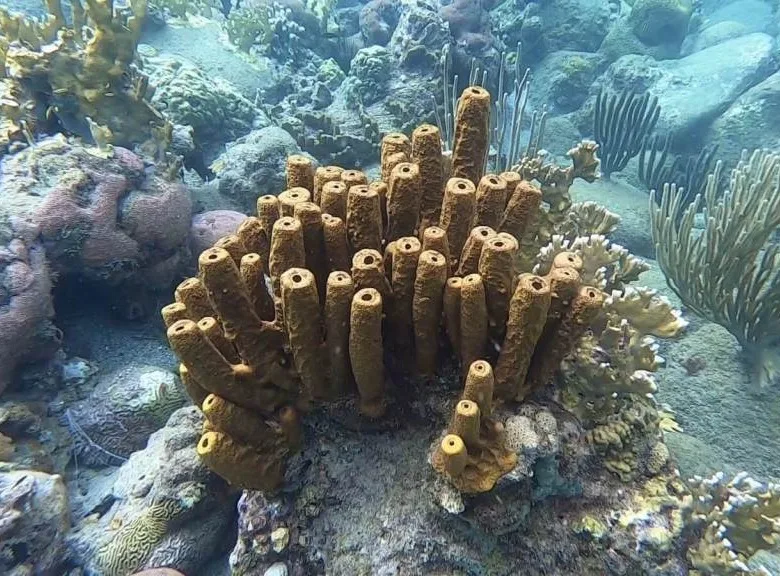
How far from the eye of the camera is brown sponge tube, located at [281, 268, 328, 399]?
1.61m

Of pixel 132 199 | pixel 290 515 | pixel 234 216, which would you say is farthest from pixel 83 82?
pixel 290 515

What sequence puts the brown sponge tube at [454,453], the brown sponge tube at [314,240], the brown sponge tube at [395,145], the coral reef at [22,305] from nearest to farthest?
the brown sponge tube at [454,453], the brown sponge tube at [314,240], the brown sponge tube at [395,145], the coral reef at [22,305]

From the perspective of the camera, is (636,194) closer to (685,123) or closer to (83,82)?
(685,123)

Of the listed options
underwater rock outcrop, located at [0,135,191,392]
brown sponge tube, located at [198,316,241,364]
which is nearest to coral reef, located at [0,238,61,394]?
underwater rock outcrop, located at [0,135,191,392]

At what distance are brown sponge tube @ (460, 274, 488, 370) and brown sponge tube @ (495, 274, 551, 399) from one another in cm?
9

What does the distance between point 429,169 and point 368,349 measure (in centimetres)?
85

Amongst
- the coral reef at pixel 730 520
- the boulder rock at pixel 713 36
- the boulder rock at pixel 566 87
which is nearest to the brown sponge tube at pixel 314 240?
the coral reef at pixel 730 520

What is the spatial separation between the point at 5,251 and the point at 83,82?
187 centimetres

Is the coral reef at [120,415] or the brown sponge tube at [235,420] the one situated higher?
the brown sponge tube at [235,420]

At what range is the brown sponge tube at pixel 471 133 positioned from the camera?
1.93 m

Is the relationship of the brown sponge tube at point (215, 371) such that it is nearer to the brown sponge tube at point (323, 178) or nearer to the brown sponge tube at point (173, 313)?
the brown sponge tube at point (173, 313)

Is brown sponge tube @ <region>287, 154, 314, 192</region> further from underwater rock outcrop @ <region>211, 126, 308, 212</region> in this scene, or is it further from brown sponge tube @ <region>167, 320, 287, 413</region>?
underwater rock outcrop @ <region>211, 126, 308, 212</region>

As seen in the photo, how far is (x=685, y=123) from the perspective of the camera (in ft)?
28.0

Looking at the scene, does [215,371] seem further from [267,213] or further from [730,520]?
[730,520]
